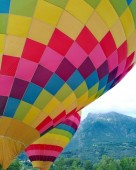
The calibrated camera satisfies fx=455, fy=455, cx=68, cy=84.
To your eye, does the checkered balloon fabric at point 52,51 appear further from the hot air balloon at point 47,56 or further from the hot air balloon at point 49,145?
the hot air balloon at point 49,145

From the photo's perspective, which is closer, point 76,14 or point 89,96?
point 76,14

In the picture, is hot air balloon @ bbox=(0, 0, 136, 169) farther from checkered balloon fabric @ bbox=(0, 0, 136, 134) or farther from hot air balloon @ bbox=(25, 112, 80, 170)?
hot air balloon @ bbox=(25, 112, 80, 170)

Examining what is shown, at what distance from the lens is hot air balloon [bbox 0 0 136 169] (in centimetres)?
823

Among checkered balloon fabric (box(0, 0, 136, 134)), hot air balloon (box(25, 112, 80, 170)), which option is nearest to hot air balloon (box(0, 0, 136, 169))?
checkered balloon fabric (box(0, 0, 136, 134))

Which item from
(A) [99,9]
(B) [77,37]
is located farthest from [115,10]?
(B) [77,37]

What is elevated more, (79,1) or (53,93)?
(79,1)

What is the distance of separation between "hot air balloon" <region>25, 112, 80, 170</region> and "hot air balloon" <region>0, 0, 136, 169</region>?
734cm

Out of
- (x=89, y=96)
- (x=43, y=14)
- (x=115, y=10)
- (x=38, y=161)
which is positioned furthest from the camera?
(x=38, y=161)

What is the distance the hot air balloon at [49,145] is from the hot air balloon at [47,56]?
24.1 feet

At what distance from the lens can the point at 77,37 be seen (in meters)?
8.62

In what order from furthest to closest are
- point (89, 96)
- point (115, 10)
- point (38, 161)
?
point (38, 161)
point (89, 96)
point (115, 10)

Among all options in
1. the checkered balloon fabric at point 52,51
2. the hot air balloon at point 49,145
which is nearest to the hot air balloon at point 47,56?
the checkered balloon fabric at point 52,51

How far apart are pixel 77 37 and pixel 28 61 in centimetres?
106

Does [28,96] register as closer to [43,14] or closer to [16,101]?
[16,101]
